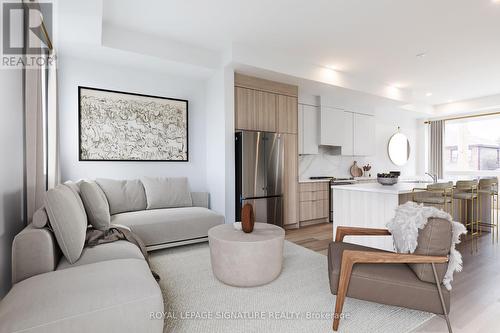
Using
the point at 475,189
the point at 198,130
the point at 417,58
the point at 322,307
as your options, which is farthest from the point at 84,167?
the point at 475,189

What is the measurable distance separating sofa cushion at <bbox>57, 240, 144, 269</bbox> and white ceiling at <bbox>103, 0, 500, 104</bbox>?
8.02 feet

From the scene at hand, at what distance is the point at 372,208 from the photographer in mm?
3018

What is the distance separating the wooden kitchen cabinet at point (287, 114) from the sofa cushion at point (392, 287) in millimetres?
3047

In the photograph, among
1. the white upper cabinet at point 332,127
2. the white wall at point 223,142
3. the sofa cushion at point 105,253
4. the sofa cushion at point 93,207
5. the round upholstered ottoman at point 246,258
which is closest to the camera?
the sofa cushion at point 105,253

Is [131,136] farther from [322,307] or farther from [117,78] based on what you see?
[322,307]

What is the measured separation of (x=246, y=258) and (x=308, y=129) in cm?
362

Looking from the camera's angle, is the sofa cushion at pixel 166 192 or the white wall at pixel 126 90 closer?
Answer: the white wall at pixel 126 90

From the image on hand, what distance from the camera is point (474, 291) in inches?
88.1

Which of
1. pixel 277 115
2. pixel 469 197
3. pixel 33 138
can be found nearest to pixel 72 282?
pixel 33 138

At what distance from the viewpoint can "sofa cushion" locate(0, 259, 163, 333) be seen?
1.17 metres

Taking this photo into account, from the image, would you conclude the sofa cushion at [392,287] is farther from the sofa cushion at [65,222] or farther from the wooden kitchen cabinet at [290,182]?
the wooden kitchen cabinet at [290,182]

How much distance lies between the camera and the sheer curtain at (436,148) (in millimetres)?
7242

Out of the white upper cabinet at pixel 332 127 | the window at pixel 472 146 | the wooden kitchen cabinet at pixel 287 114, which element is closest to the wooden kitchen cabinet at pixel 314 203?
the white upper cabinet at pixel 332 127

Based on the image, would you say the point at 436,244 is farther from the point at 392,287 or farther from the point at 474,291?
the point at 474,291
